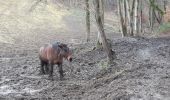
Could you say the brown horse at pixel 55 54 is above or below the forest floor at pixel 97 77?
above

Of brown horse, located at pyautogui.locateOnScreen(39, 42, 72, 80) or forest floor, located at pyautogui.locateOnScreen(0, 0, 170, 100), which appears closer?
forest floor, located at pyautogui.locateOnScreen(0, 0, 170, 100)

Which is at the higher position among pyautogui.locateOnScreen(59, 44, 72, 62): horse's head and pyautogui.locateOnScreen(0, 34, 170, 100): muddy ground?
pyautogui.locateOnScreen(59, 44, 72, 62): horse's head

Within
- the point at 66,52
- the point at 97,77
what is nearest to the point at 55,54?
the point at 66,52

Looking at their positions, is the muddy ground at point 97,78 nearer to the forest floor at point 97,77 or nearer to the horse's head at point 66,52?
the forest floor at point 97,77

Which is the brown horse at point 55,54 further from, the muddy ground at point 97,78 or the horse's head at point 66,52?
the muddy ground at point 97,78

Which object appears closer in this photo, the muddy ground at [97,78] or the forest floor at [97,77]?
Answer: the muddy ground at [97,78]

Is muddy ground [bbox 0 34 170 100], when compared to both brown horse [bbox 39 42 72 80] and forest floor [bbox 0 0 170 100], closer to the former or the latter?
forest floor [bbox 0 0 170 100]

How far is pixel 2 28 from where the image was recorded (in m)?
42.1

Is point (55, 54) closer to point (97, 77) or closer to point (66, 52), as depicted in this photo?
point (66, 52)

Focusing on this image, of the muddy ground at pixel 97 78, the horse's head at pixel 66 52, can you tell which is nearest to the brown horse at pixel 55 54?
the horse's head at pixel 66 52

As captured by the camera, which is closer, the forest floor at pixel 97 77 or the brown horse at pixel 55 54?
the forest floor at pixel 97 77

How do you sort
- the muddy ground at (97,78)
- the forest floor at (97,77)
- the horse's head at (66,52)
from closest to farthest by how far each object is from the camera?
the muddy ground at (97,78)
the forest floor at (97,77)
the horse's head at (66,52)

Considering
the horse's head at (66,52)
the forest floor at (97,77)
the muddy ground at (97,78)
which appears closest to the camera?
the muddy ground at (97,78)

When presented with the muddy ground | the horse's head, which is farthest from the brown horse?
the muddy ground
